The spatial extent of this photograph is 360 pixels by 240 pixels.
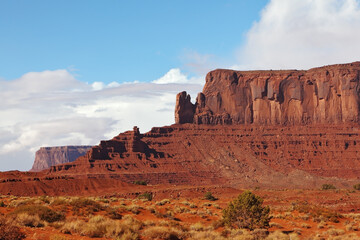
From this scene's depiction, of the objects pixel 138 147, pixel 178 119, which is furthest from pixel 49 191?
pixel 178 119

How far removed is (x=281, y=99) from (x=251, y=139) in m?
22.0

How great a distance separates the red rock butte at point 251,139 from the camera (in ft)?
387

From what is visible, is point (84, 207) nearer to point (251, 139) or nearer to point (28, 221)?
point (28, 221)

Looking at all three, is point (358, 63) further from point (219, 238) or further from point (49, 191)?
point (219, 238)

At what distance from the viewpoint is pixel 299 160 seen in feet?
452

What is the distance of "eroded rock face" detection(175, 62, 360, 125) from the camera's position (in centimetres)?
15175

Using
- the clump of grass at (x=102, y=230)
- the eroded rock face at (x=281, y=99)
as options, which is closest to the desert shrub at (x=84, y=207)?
the clump of grass at (x=102, y=230)

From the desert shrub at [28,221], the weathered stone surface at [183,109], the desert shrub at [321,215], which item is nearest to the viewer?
the desert shrub at [28,221]

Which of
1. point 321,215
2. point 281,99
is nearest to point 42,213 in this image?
point 321,215

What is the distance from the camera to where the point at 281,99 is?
15800cm

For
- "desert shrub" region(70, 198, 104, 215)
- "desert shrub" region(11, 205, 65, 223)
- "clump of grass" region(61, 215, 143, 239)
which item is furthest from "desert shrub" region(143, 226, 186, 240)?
"desert shrub" region(70, 198, 104, 215)

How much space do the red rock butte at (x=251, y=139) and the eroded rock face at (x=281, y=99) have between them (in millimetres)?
322

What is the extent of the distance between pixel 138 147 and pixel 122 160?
9.91 meters

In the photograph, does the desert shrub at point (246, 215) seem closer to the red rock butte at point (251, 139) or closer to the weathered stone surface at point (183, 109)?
the red rock butte at point (251, 139)
